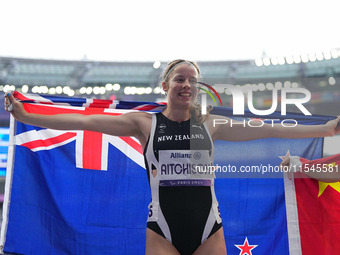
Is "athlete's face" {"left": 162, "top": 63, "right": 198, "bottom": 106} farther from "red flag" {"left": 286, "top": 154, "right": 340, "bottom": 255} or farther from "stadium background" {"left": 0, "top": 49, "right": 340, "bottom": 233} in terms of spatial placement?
"stadium background" {"left": 0, "top": 49, "right": 340, "bottom": 233}

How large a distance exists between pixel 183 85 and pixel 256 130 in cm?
89

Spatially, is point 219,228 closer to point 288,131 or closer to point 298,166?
point 288,131

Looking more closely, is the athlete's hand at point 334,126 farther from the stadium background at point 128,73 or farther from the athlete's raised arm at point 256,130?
the stadium background at point 128,73

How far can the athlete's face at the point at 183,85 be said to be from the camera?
327 centimetres

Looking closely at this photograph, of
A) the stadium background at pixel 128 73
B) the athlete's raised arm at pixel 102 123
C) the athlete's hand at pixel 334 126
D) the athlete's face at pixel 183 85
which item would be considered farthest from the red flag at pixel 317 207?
the stadium background at pixel 128 73

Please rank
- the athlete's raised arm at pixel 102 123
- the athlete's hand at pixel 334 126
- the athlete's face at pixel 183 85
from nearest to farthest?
the athlete's face at pixel 183 85 → the athlete's raised arm at pixel 102 123 → the athlete's hand at pixel 334 126

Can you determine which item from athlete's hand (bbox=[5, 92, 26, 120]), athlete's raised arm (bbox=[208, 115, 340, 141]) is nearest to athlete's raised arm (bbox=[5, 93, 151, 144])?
athlete's hand (bbox=[5, 92, 26, 120])

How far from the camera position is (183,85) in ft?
10.7

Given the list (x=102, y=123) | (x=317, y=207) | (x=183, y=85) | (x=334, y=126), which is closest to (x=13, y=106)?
(x=102, y=123)

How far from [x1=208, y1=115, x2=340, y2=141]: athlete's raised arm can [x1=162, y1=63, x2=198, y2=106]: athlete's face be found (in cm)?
34

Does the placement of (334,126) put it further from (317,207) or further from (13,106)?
(13,106)

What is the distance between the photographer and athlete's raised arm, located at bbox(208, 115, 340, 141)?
3590 millimetres

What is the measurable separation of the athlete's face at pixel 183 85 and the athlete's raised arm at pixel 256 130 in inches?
13.3

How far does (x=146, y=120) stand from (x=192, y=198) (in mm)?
710
